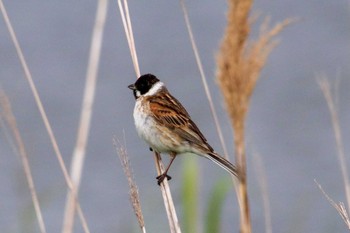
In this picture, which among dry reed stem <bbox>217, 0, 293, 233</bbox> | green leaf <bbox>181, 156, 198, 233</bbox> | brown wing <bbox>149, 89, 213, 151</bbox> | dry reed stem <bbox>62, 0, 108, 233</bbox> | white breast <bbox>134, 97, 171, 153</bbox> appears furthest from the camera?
brown wing <bbox>149, 89, 213, 151</bbox>

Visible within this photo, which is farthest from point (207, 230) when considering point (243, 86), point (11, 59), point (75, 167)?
point (11, 59)

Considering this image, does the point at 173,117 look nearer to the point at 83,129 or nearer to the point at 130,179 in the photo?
the point at 130,179

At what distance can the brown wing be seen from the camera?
5688 millimetres

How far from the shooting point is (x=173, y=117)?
5754 millimetres

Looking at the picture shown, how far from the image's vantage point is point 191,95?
918cm

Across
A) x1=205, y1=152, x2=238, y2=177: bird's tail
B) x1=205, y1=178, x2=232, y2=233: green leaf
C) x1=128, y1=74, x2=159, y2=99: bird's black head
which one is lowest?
x1=205, y1=152, x2=238, y2=177: bird's tail

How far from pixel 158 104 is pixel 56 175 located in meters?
2.79

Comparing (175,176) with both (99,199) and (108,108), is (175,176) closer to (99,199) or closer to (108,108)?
(99,199)

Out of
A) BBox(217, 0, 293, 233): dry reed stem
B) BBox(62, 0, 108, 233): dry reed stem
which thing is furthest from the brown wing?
BBox(217, 0, 293, 233): dry reed stem

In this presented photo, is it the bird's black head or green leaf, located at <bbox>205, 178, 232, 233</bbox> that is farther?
the bird's black head

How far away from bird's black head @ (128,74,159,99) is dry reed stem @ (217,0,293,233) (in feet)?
9.30

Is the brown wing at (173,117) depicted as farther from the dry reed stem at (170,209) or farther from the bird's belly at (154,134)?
the dry reed stem at (170,209)

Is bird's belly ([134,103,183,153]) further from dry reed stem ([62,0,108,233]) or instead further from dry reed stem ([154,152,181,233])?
dry reed stem ([62,0,108,233])

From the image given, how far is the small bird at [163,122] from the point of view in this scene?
18.3 feet
